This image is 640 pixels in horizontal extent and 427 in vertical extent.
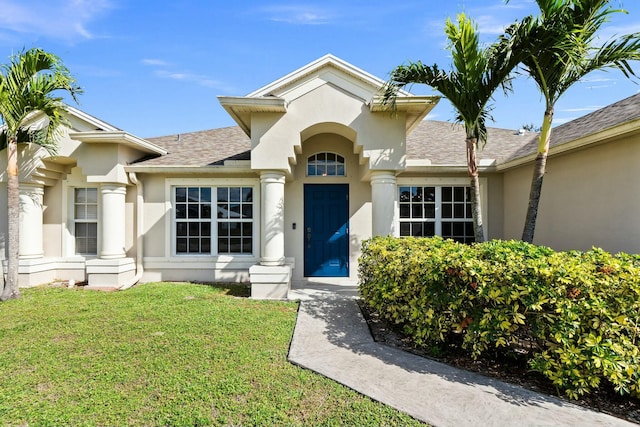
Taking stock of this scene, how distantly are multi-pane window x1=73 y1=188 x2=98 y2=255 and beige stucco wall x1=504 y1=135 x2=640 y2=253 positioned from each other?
38.8ft

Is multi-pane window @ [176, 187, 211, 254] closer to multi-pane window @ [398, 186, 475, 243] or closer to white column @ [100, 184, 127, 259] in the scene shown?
white column @ [100, 184, 127, 259]

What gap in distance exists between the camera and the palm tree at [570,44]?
5059mm

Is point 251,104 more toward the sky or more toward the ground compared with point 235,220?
more toward the sky

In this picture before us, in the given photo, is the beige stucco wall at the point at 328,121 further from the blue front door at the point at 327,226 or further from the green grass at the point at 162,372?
the green grass at the point at 162,372

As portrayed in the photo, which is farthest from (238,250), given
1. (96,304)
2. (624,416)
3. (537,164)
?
(624,416)

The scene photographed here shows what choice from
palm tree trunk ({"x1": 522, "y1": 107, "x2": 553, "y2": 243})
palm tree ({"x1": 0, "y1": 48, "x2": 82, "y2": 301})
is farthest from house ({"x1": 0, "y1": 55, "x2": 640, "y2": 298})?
palm tree trunk ({"x1": 522, "y1": 107, "x2": 553, "y2": 243})

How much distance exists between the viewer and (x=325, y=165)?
30.7ft

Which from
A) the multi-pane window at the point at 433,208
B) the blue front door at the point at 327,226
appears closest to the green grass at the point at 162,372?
the blue front door at the point at 327,226

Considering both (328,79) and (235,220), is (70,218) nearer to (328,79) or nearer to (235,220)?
(235,220)

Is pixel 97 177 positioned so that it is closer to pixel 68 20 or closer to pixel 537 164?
pixel 68 20

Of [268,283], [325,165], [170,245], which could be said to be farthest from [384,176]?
[170,245]

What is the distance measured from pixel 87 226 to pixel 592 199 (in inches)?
491

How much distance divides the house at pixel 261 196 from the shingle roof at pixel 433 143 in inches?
3.4

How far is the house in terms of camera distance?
7570 mm
